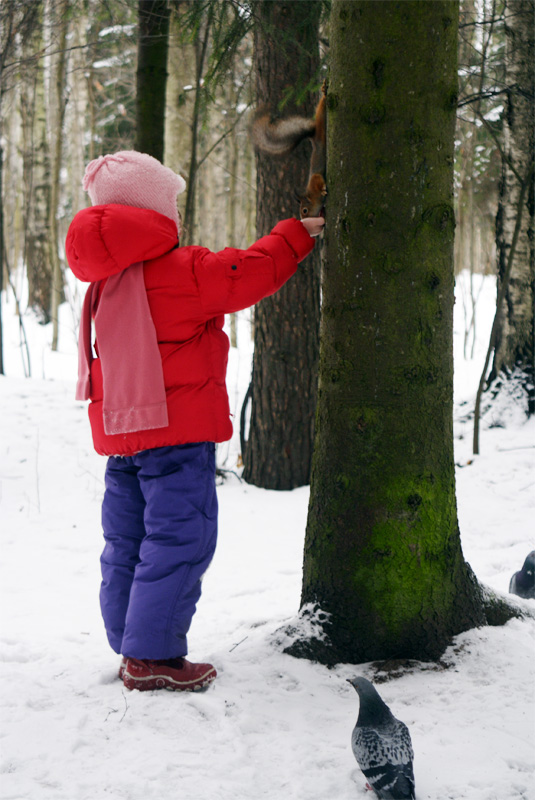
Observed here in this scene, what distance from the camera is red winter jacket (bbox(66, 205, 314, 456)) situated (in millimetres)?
2336

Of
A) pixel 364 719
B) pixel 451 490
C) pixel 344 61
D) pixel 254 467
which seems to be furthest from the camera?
pixel 254 467

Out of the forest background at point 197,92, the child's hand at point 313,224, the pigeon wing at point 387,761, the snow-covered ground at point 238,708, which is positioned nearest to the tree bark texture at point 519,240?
the forest background at point 197,92

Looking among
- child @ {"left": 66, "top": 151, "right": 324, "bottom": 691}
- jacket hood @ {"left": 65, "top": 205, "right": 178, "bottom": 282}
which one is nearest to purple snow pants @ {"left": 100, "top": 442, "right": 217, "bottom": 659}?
child @ {"left": 66, "top": 151, "right": 324, "bottom": 691}

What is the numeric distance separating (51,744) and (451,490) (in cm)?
154

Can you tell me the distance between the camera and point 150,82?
18.1 ft

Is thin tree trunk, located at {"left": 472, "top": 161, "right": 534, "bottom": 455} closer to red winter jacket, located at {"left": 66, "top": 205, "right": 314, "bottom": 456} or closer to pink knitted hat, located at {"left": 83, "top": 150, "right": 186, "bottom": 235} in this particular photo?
red winter jacket, located at {"left": 66, "top": 205, "right": 314, "bottom": 456}

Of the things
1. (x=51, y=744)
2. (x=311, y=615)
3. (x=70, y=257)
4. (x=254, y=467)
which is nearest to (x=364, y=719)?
(x=311, y=615)

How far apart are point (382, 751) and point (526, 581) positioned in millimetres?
1717

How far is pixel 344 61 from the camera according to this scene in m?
2.34

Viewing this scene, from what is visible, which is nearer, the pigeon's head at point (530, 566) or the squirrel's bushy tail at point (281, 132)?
the squirrel's bushy tail at point (281, 132)

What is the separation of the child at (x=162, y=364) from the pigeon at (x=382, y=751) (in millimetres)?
705

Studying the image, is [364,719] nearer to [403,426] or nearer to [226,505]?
[403,426]

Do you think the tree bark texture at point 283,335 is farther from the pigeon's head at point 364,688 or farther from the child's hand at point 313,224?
the pigeon's head at point 364,688

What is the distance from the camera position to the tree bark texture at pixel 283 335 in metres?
5.20
